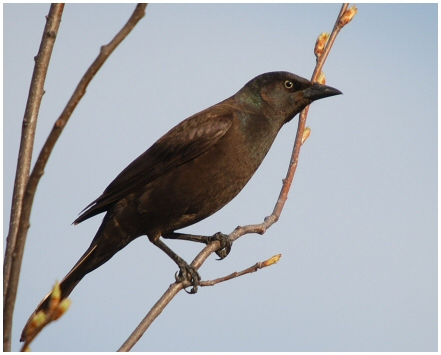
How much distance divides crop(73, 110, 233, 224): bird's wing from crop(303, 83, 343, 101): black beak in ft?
2.61

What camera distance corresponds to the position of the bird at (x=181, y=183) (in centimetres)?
501

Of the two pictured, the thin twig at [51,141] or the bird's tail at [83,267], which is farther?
the bird's tail at [83,267]

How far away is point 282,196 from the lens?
4.26 m

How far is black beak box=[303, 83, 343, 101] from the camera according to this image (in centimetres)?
537

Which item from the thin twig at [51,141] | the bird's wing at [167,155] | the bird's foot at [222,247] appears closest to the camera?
the thin twig at [51,141]

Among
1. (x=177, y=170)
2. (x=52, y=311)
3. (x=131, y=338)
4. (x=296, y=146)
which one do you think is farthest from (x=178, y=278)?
(x=52, y=311)

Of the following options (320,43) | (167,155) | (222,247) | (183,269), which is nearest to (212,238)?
(222,247)

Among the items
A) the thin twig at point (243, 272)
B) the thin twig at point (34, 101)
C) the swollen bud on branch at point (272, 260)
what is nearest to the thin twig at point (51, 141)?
the thin twig at point (34, 101)

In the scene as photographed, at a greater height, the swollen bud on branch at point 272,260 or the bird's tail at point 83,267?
the bird's tail at point 83,267

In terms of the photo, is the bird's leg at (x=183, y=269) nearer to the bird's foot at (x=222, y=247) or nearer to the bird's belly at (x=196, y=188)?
the bird's belly at (x=196, y=188)

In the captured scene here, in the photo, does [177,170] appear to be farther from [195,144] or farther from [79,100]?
[79,100]

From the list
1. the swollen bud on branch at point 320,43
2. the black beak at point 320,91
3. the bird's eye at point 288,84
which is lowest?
the swollen bud on branch at point 320,43

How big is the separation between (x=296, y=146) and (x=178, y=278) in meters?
1.55

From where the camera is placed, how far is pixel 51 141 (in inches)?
69.8
